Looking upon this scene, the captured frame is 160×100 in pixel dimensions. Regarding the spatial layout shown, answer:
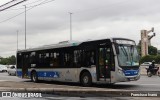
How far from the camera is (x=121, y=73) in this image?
21172 millimetres

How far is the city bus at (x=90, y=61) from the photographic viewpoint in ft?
70.2

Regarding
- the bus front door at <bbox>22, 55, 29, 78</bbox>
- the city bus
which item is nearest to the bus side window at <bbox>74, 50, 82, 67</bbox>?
the city bus

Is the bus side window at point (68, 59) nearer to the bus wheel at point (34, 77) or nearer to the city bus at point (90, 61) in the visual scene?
the city bus at point (90, 61)

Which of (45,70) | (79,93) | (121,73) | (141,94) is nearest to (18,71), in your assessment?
(45,70)

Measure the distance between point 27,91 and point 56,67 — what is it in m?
8.00

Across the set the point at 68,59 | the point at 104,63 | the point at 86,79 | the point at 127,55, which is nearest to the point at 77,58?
the point at 68,59

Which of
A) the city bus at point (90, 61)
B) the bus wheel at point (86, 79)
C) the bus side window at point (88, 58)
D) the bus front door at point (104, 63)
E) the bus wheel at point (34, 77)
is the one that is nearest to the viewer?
the city bus at point (90, 61)

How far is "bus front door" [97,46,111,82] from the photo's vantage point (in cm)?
2170

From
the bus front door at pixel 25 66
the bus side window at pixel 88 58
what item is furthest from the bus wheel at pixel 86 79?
the bus front door at pixel 25 66

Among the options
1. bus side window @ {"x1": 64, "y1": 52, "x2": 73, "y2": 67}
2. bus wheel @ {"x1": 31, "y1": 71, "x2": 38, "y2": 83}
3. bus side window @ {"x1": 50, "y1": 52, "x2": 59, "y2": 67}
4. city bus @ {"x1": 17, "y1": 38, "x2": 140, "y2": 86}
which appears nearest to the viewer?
city bus @ {"x1": 17, "y1": 38, "x2": 140, "y2": 86}

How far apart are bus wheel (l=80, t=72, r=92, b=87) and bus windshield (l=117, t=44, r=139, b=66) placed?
8.64 ft

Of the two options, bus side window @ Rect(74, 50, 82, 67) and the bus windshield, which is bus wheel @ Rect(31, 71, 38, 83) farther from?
the bus windshield

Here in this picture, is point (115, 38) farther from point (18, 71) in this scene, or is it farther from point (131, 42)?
point (18, 71)

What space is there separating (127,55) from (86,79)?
3240 millimetres
